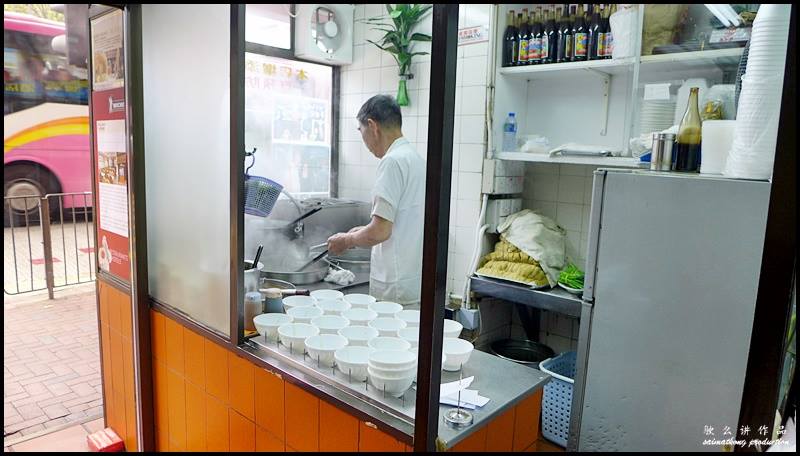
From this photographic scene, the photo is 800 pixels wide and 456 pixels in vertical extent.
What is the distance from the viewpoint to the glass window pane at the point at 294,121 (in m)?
4.05

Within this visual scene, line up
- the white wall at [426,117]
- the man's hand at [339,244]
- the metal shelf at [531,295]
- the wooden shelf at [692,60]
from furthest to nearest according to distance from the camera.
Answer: the white wall at [426,117]
the metal shelf at [531,295]
the wooden shelf at [692,60]
the man's hand at [339,244]

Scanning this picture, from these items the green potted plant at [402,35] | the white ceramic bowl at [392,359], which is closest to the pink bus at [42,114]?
the green potted plant at [402,35]

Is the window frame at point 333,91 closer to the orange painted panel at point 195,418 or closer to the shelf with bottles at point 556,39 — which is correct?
the shelf with bottles at point 556,39

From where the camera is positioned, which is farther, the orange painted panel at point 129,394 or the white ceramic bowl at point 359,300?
the orange painted panel at point 129,394

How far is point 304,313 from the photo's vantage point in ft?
6.38

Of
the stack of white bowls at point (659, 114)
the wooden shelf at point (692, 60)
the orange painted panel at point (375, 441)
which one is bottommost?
the orange painted panel at point (375, 441)

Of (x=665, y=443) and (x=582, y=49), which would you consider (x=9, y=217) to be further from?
(x=665, y=443)

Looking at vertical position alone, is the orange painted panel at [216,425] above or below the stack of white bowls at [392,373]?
below

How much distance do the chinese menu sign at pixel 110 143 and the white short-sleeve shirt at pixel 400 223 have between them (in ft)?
3.91

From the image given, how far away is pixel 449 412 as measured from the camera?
1428mm

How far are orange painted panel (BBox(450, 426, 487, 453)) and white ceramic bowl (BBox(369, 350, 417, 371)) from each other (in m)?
0.25

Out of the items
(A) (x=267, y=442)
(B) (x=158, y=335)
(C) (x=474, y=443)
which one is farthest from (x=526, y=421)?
(B) (x=158, y=335)

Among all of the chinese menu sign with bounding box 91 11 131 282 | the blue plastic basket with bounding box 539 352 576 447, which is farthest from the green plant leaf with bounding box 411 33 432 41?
the blue plastic basket with bounding box 539 352 576 447

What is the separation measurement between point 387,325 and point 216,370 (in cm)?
73
